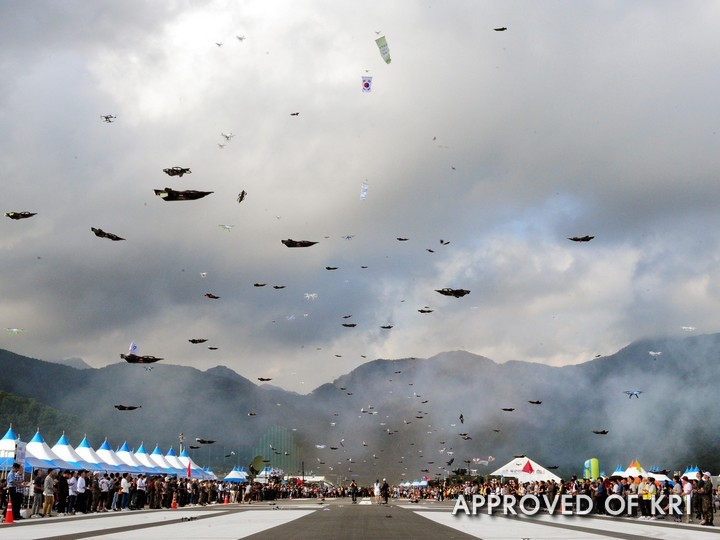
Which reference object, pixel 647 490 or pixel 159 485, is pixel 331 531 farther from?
pixel 159 485

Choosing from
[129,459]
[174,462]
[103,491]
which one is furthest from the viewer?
[174,462]

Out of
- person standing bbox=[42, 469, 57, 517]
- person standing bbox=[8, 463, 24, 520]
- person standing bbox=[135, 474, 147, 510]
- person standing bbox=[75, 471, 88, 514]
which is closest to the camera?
person standing bbox=[8, 463, 24, 520]

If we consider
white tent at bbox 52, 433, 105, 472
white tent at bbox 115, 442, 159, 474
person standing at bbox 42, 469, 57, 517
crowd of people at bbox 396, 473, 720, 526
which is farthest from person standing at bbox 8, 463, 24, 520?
white tent at bbox 115, 442, 159, 474

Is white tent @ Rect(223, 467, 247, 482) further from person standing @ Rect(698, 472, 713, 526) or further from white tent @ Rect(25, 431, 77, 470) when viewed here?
person standing @ Rect(698, 472, 713, 526)

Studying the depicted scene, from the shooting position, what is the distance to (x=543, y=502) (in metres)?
48.3

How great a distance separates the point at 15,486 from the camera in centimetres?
3022

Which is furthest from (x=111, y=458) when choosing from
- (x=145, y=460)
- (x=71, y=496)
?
(x=71, y=496)

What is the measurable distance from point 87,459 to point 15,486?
77.4 ft

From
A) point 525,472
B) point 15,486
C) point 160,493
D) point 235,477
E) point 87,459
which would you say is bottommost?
point 160,493

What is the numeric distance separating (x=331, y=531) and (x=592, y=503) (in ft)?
77.4

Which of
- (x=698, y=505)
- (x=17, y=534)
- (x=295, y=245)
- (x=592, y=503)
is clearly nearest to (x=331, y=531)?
(x=17, y=534)

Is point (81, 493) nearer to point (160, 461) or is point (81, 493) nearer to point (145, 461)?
point (145, 461)

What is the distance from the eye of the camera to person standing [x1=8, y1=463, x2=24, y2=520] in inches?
1174

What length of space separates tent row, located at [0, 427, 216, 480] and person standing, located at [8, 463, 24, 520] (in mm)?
7463
